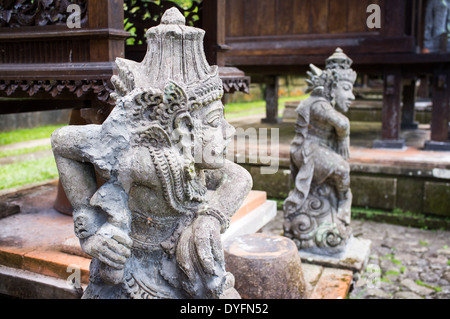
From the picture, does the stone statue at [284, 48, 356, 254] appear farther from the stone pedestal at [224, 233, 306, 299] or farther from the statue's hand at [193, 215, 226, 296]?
the statue's hand at [193, 215, 226, 296]

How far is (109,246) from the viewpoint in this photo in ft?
5.90

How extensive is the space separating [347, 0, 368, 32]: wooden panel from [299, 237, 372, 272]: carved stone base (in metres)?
3.96

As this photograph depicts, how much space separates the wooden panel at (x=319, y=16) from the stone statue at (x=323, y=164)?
3.32 meters

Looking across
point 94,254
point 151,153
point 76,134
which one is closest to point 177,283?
point 94,254

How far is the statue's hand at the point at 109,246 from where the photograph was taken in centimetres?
179

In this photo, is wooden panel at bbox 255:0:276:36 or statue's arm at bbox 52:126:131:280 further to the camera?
wooden panel at bbox 255:0:276:36

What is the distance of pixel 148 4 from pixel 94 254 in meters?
2.60

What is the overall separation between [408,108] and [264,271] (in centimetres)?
784

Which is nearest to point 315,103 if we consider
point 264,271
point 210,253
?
point 264,271

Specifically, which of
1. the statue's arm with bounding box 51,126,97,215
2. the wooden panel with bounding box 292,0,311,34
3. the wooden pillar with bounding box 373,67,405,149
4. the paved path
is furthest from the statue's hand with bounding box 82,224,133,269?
the wooden panel with bounding box 292,0,311,34

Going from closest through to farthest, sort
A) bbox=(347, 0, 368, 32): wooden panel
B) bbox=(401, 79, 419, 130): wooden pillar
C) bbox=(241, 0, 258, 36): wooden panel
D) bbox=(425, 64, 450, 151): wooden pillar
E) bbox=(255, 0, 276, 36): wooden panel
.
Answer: bbox=(425, 64, 450, 151): wooden pillar, bbox=(347, 0, 368, 32): wooden panel, bbox=(255, 0, 276, 36): wooden panel, bbox=(241, 0, 258, 36): wooden panel, bbox=(401, 79, 419, 130): wooden pillar

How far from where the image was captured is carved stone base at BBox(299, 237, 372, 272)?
4.10 metres
